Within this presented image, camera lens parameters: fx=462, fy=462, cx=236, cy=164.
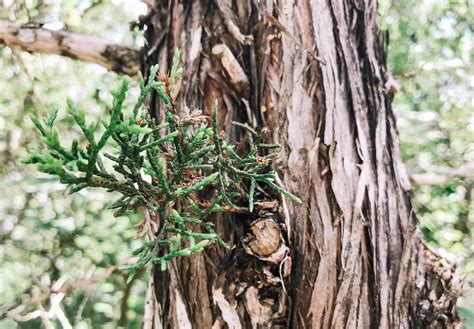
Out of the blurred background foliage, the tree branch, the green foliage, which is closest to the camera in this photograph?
the green foliage

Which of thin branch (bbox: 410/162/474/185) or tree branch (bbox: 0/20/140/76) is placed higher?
tree branch (bbox: 0/20/140/76)

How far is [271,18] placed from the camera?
1317 millimetres

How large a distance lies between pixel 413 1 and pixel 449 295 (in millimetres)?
2459

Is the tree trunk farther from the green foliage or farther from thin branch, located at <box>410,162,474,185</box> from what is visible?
thin branch, located at <box>410,162,474,185</box>

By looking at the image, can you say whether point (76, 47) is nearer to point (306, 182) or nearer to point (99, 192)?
point (306, 182)

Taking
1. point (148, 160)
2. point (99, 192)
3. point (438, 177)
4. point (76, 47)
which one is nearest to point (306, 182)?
point (148, 160)

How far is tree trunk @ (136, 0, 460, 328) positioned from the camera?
1.14 meters

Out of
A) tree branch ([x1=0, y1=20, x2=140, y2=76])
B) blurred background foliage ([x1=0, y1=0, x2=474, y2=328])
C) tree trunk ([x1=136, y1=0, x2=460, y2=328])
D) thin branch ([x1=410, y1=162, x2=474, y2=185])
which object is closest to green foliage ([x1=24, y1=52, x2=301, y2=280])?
tree trunk ([x1=136, y1=0, x2=460, y2=328])

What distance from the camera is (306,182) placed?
1214 mm

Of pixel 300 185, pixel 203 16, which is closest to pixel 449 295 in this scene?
pixel 300 185

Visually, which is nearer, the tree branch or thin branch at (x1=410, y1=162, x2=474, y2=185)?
the tree branch

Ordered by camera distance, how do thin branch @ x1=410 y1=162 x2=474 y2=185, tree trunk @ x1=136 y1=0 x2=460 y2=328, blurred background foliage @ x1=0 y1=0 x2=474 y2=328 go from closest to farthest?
tree trunk @ x1=136 y1=0 x2=460 y2=328 → thin branch @ x1=410 y1=162 x2=474 y2=185 → blurred background foliage @ x1=0 y1=0 x2=474 y2=328

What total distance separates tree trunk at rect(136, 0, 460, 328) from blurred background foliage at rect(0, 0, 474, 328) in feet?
5.14

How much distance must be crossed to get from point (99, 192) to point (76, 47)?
4.45 ft
